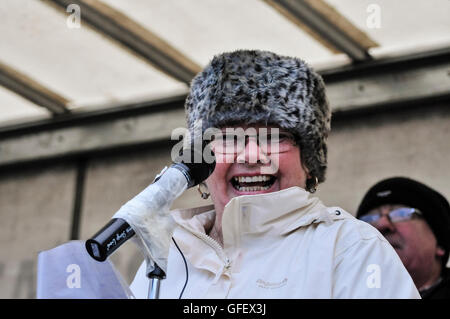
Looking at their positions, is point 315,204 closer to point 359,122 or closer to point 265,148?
point 265,148

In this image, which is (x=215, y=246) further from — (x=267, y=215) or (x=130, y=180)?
(x=130, y=180)

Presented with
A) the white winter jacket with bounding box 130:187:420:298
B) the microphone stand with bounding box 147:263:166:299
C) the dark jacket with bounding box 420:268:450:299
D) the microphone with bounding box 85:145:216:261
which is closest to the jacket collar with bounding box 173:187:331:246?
the white winter jacket with bounding box 130:187:420:298

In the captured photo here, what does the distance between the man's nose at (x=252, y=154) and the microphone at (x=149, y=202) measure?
1.58 ft

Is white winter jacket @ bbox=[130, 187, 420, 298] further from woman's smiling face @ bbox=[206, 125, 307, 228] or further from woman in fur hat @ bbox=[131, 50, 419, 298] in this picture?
woman's smiling face @ bbox=[206, 125, 307, 228]

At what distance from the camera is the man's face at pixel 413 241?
3541 millimetres

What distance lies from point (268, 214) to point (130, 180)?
324 cm

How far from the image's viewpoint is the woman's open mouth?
2.40m

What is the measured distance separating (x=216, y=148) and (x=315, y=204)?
34 centimetres

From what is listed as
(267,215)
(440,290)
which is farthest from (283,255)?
(440,290)

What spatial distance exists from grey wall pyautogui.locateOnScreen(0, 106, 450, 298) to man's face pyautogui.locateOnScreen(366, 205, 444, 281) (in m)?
0.75

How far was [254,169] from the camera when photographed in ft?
7.86

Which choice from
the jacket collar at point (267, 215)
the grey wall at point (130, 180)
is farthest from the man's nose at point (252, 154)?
the grey wall at point (130, 180)

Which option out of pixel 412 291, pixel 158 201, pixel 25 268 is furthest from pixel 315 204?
pixel 25 268
